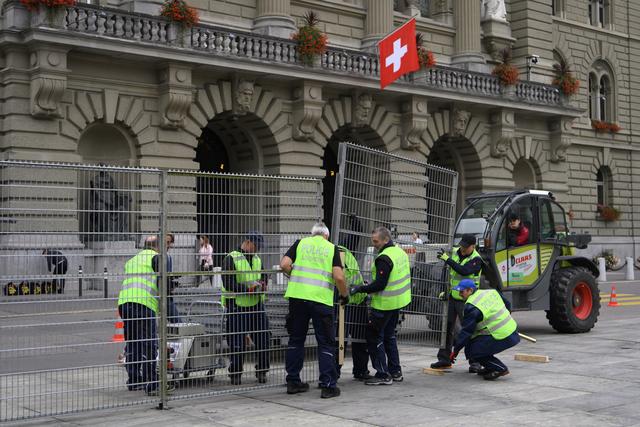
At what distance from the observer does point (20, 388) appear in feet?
29.6

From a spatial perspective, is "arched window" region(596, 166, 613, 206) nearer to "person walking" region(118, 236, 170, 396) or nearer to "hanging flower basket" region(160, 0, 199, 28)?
"hanging flower basket" region(160, 0, 199, 28)

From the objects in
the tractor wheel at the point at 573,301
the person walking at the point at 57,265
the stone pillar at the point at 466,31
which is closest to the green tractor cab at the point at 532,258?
the tractor wheel at the point at 573,301

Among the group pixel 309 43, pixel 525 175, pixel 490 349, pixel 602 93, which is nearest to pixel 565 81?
pixel 525 175

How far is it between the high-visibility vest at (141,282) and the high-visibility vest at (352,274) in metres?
2.47

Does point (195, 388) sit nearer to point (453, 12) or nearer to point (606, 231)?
point (453, 12)

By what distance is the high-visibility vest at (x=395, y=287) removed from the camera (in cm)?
1027

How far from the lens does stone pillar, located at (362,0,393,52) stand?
104 feet

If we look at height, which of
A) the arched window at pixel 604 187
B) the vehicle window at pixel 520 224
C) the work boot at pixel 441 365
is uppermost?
the arched window at pixel 604 187

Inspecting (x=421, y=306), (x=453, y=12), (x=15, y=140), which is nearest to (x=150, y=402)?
(x=421, y=306)

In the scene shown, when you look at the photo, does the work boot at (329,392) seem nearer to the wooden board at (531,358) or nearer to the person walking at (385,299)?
the person walking at (385,299)

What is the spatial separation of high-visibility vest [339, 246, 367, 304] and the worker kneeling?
1.27m

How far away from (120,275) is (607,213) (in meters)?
35.8

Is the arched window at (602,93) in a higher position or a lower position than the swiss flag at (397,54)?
higher

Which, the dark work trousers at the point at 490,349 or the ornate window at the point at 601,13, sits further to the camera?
the ornate window at the point at 601,13
